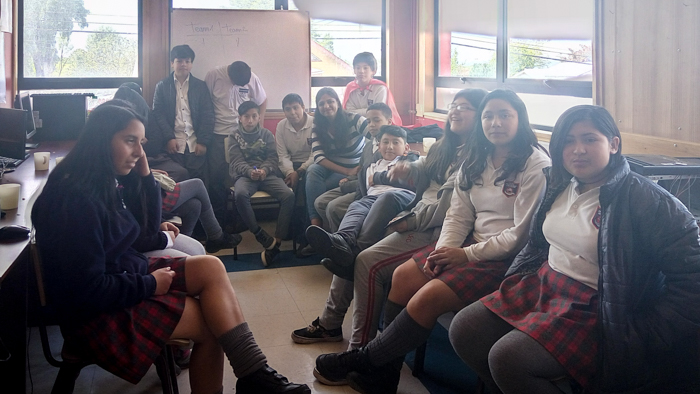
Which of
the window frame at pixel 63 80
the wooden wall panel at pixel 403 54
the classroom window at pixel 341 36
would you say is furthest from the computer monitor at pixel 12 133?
the wooden wall panel at pixel 403 54

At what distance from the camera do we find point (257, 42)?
5.40 meters

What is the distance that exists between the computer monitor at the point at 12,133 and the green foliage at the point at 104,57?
218 centimetres

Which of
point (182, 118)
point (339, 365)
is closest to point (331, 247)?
point (339, 365)

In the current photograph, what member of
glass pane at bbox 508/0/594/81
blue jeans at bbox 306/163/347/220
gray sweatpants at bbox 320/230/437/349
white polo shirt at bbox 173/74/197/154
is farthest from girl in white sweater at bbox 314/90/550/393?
white polo shirt at bbox 173/74/197/154

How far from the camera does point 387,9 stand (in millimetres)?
5754

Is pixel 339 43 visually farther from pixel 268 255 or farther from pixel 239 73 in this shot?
pixel 268 255

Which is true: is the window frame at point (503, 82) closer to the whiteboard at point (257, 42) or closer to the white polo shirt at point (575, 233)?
the whiteboard at point (257, 42)

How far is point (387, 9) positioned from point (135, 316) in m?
4.66

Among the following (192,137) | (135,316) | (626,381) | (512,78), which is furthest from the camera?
(192,137)

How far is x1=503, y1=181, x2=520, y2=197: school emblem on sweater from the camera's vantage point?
2.19 metres

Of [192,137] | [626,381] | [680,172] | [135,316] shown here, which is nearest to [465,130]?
[680,172]

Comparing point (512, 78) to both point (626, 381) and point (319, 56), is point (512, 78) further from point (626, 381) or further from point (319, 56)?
point (626, 381)

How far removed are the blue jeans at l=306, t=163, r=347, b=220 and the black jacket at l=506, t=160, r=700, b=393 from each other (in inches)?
107

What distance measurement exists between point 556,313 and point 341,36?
4597 millimetres
